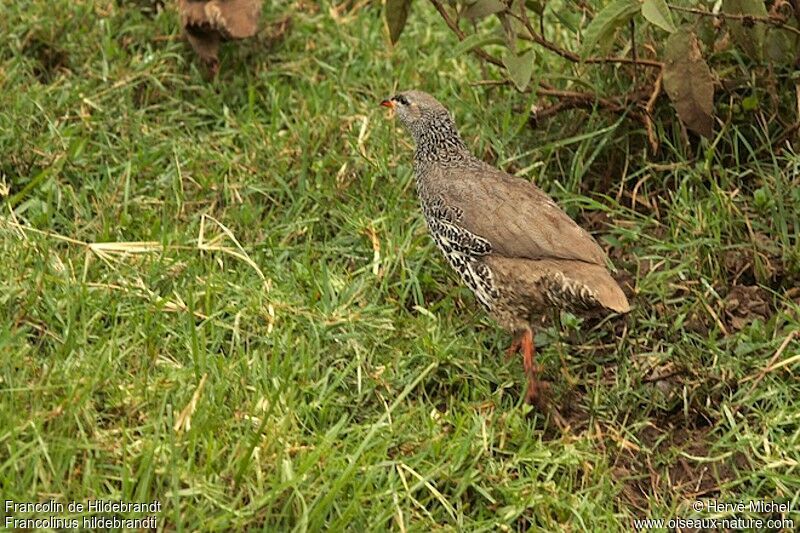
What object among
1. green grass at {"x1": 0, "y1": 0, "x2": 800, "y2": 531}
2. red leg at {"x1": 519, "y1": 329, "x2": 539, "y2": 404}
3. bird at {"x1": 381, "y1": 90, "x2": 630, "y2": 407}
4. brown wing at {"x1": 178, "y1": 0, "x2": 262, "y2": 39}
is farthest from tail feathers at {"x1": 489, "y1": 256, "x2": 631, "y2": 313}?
brown wing at {"x1": 178, "y1": 0, "x2": 262, "y2": 39}

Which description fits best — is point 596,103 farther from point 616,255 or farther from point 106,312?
point 106,312

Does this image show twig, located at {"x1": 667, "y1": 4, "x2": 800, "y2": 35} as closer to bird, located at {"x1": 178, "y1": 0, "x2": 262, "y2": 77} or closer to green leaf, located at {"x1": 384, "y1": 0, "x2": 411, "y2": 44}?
green leaf, located at {"x1": 384, "y1": 0, "x2": 411, "y2": 44}

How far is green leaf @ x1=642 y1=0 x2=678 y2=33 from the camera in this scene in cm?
502

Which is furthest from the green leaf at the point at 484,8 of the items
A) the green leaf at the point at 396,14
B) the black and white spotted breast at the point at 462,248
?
the black and white spotted breast at the point at 462,248

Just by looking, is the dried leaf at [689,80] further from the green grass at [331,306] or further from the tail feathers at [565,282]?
the tail feathers at [565,282]

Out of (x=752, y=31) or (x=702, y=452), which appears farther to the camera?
(x=752, y=31)

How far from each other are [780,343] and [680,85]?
1.17m

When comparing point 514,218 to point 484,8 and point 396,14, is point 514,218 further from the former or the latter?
point 396,14

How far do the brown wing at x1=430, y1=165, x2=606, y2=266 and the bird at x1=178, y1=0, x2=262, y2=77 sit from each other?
1564 millimetres

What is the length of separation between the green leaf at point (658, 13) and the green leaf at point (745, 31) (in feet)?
1.26

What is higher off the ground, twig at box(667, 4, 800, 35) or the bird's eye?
twig at box(667, 4, 800, 35)

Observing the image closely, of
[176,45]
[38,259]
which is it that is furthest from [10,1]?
[38,259]

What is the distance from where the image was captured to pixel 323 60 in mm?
6969

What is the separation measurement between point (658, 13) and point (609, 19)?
0.64ft
